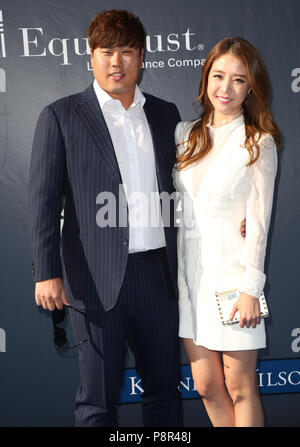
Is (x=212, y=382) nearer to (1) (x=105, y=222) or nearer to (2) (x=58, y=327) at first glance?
(2) (x=58, y=327)

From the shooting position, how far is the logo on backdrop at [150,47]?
2.40 meters

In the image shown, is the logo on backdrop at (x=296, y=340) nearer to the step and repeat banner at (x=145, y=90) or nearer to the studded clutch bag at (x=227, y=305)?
the step and repeat banner at (x=145, y=90)

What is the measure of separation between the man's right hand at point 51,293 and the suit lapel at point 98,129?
1.62 ft

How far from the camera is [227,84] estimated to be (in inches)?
72.9

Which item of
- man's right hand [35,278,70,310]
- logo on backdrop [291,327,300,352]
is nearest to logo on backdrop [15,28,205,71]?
man's right hand [35,278,70,310]

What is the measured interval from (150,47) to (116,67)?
2.38ft

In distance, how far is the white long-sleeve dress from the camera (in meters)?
1.83

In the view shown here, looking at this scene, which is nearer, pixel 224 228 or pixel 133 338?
pixel 224 228

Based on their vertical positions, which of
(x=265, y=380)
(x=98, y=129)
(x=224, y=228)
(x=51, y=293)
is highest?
(x=98, y=129)

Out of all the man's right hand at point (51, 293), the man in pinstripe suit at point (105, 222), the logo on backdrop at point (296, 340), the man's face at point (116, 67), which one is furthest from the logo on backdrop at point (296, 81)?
the man's right hand at point (51, 293)

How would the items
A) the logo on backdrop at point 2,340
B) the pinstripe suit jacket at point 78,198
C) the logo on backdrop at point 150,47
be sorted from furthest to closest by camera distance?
the logo on backdrop at point 2,340 < the logo on backdrop at point 150,47 < the pinstripe suit jacket at point 78,198

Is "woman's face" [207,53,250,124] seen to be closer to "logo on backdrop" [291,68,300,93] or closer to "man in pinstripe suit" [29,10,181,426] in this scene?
"man in pinstripe suit" [29,10,181,426]

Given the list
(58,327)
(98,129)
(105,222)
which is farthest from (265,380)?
(98,129)
